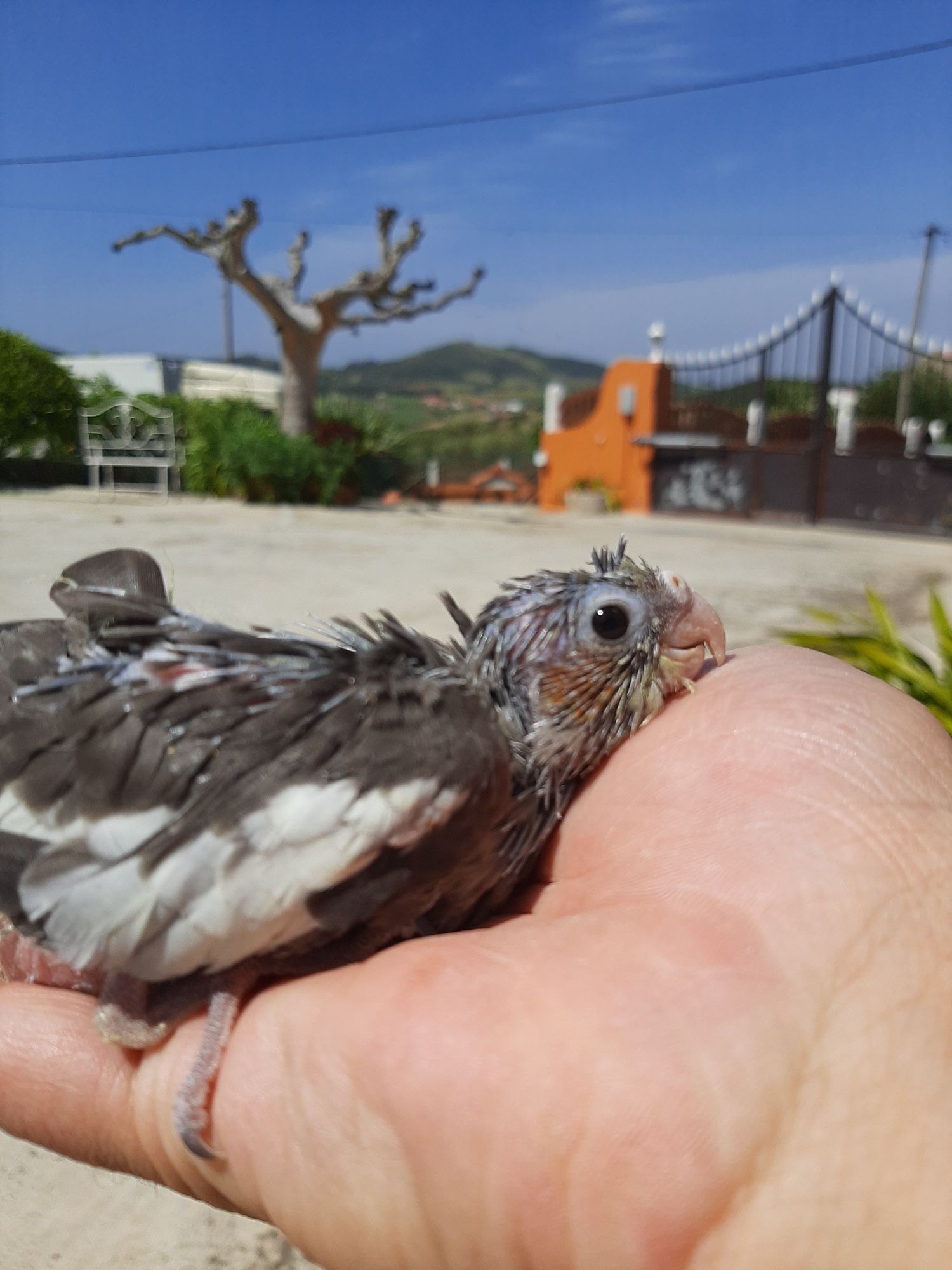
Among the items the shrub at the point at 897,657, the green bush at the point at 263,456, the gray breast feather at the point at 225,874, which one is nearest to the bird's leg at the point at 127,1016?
the gray breast feather at the point at 225,874

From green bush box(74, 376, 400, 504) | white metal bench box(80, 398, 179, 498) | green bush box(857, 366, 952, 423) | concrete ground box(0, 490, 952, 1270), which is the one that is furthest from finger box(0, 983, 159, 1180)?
green bush box(857, 366, 952, 423)

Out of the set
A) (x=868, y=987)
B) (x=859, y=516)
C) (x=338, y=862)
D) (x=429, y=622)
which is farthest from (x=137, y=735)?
(x=859, y=516)

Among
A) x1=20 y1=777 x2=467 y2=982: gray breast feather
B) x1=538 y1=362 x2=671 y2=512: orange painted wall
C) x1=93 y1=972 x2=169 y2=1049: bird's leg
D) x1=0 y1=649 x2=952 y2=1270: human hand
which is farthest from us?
x1=538 y1=362 x2=671 y2=512: orange painted wall

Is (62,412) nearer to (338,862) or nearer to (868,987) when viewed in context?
(338,862)

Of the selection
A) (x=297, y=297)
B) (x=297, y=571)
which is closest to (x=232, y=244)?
(x=297, y=297)

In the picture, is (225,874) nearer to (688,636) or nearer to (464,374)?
(688,636)

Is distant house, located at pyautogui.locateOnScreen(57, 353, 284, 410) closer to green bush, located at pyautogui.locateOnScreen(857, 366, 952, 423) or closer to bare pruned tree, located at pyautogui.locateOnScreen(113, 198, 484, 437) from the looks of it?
bare pruned tree, located at pyautogui.locateOnScreen(113, 198, 484, 437)
